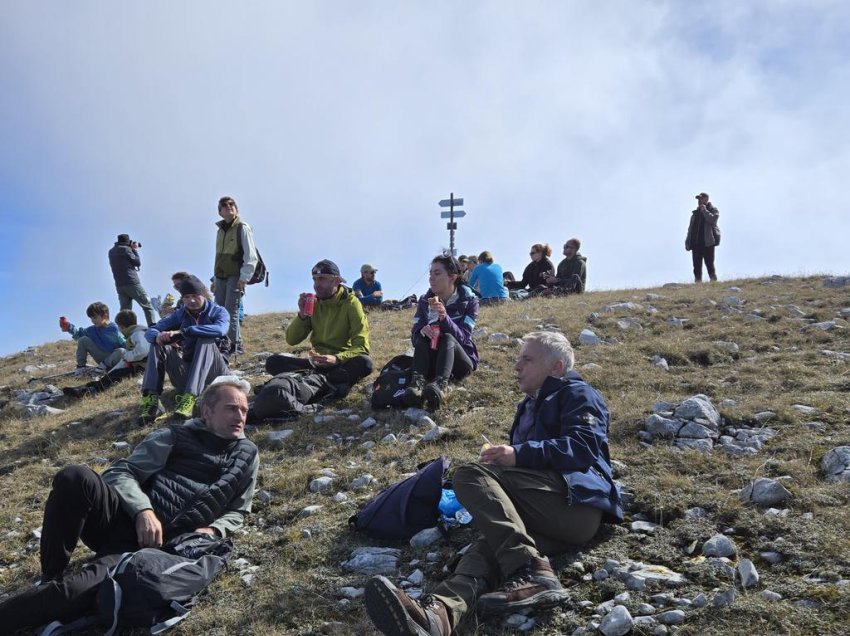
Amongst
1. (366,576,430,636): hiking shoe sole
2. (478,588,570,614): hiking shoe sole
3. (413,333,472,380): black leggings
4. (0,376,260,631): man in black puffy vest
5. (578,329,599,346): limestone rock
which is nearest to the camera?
(366,576,430,636): hiking shoe sole

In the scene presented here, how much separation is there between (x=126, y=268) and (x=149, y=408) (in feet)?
24.8

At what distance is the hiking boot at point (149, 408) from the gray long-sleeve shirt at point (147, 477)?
4.02 meters

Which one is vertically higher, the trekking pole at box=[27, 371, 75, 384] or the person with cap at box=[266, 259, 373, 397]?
the person with cap at box=[266, 259, 373, 397]

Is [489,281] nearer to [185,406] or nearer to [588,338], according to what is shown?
[588,338]

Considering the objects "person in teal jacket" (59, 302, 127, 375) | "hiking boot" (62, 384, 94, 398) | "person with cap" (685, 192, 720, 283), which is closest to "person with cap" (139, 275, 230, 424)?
"hiking boot" (62, 384, 94, 398)

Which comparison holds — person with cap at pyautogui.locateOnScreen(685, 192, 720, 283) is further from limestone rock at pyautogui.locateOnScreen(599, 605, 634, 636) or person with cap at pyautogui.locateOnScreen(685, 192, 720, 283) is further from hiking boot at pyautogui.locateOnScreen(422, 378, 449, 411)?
limestone rock at pyautogui.locateOnScreen(599, 605, 634, 636)

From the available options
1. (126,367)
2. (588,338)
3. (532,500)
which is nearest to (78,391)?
(126,367)

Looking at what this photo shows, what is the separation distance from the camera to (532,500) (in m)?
4.53

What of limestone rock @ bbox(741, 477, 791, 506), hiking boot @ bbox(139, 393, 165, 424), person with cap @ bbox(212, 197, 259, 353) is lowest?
limestone rock @ bbox(741, 477, 791, 506)

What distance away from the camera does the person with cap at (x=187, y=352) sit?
8.84 metres

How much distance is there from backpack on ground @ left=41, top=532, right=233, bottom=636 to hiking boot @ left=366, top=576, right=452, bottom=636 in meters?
1.53

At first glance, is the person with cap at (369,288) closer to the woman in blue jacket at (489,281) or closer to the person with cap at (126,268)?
the woman in blue jacket at (489,281)

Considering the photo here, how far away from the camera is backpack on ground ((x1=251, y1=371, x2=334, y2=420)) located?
8.48 m

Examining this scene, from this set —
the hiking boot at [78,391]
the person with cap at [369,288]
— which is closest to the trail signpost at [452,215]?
the person with cap at [369,288]
